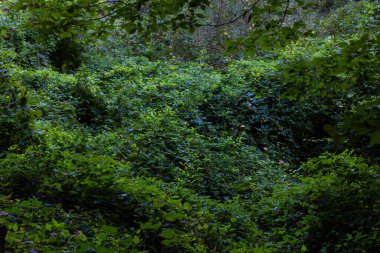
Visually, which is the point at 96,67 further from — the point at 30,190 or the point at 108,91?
the point at 30,190

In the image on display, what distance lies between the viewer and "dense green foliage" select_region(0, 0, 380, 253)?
3.75m

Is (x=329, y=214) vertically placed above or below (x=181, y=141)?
below

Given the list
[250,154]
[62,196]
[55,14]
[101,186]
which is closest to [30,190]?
[62,196]

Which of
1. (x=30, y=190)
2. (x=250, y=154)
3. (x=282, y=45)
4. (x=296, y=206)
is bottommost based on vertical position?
(x=30, y=190)

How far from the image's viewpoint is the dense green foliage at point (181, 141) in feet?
12.3

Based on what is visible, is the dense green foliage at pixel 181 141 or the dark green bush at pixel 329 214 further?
the dark green bush at pixel 329 214

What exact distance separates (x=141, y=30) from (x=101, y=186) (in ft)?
6.42

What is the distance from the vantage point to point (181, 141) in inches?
294

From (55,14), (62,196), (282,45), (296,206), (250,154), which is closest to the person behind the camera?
(55,14)

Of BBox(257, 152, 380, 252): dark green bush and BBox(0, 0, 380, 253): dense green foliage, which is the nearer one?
BBox(0, 0, 380, 253): dense green foliage

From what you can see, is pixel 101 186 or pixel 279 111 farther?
pixel 279 111

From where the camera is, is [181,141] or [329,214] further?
[181,141]

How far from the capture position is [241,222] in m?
4.94

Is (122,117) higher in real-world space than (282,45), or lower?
lower
